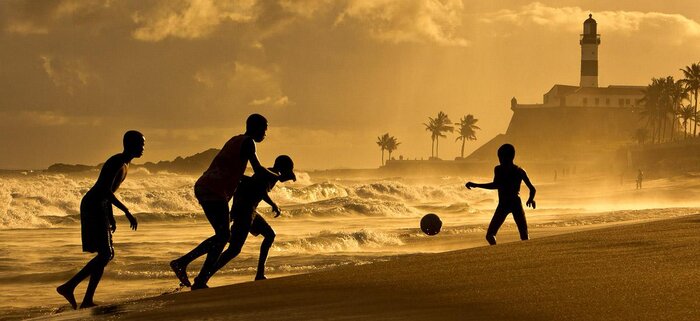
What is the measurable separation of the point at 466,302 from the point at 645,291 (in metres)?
1.09

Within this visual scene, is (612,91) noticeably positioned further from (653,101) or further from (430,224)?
(430,224)

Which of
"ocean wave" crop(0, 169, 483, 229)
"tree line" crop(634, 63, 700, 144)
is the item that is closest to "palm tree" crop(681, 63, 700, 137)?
"tree line" crop(634, 63, 700, 144)

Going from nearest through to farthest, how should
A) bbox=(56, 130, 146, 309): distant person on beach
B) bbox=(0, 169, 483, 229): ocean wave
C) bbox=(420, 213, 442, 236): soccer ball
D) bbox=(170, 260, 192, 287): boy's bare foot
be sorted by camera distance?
bbox=(56, 130, 146, 309): distant person on beach
bbox=(170, 260, 192, 287): boy's bare foot
bbox=(420, 213, 442, 236): soccer ball
bbox=(0, 169, 483, 229): ocean wave

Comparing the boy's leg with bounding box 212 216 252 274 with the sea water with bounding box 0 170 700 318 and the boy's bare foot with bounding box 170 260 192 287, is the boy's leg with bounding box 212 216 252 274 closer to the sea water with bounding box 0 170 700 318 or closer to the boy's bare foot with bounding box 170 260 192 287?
the boy's bare foot with bounding box 170 260 192 287

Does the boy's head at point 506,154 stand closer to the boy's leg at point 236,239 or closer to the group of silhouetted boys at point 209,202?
the group of silhouetted boys at point 209,202

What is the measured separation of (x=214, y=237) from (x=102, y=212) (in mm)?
1020

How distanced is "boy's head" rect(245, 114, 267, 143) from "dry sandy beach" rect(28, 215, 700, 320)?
1.44m

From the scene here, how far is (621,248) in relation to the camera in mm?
8461

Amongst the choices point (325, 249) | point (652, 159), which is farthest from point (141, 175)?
point (325, 249)

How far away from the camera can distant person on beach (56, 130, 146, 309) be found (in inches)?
348

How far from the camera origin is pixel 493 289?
266 inches

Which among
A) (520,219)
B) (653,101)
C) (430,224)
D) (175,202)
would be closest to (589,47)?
(653,101)

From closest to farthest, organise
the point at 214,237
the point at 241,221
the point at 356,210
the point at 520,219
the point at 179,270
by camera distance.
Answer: the point at 214,237
the point at 179,270
the point at 241,221
the point at 520,219
the point at 356,210

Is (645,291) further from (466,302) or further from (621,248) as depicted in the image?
(621,248)
